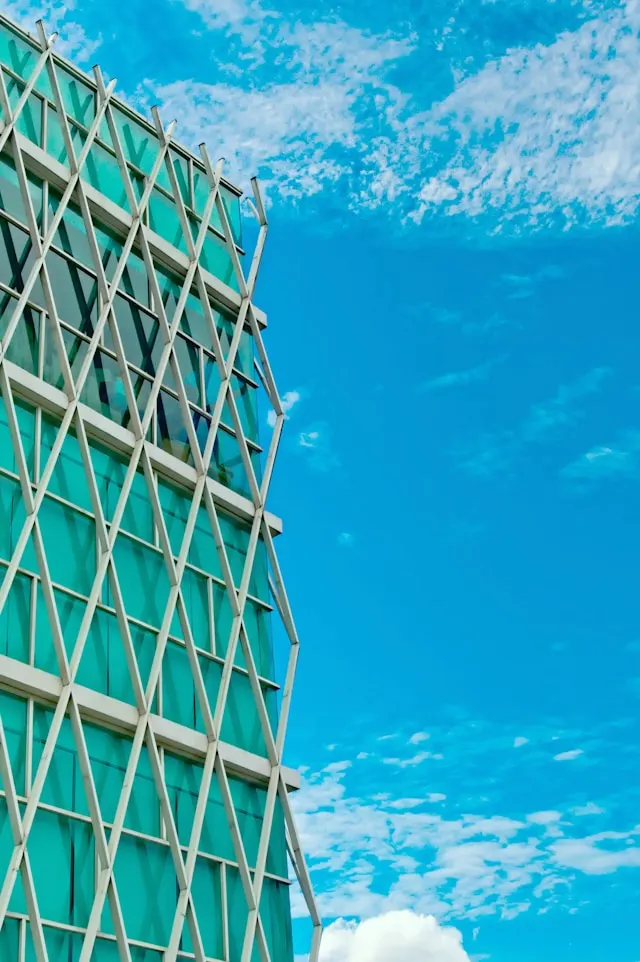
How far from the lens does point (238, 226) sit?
3559cm

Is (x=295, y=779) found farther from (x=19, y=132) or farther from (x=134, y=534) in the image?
(x=19, y=132)

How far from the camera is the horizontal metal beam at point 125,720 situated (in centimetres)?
2237

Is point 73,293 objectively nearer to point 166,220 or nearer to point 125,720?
point 166,220

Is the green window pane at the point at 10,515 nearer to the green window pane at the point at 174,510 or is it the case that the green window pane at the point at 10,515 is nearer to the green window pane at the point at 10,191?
the green window pane at the point at 174,510

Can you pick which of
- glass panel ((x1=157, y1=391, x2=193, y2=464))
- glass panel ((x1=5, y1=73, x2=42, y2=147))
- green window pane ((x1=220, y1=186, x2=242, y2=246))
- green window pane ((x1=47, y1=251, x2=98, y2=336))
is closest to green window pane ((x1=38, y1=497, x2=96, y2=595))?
glass panel ((x1=157, y1=391, x2=193, y2=464))

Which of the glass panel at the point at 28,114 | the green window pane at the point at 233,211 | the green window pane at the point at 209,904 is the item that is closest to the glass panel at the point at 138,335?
the glass panel at the point at 28,114

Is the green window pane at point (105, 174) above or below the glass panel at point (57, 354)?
above

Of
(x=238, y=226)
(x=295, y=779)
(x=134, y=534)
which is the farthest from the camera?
(x=238, y=226)

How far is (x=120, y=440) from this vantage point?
89.2 ft

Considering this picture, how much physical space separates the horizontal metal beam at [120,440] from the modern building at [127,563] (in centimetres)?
5

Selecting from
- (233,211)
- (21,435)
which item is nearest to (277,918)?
Result: (21,435)

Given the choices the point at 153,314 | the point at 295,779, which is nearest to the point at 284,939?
the point at 295,779

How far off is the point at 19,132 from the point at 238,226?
8.94 m

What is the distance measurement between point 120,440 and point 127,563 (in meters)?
2.72
